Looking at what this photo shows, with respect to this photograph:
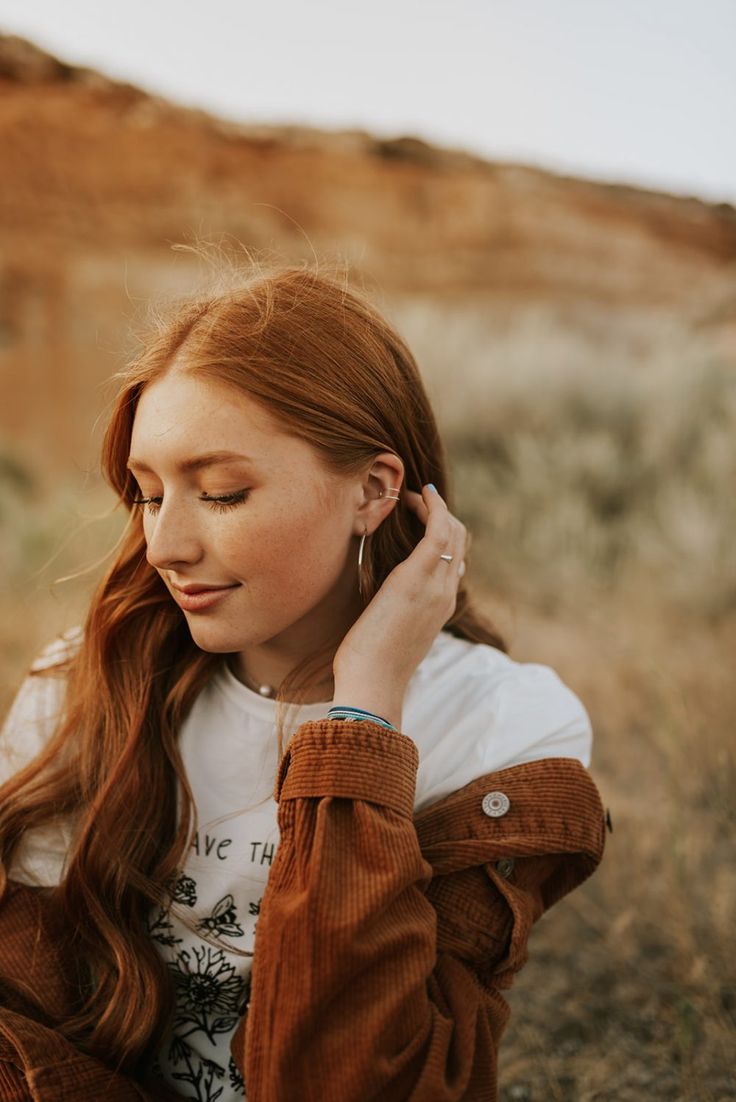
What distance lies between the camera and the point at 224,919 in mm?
1793

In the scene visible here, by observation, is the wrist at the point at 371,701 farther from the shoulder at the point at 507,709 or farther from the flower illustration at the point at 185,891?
the flower illustration at the point at 185,891

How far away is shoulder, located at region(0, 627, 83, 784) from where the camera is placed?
77.5 inches

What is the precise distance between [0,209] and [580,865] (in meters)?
13.3

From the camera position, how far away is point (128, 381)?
5.90ft

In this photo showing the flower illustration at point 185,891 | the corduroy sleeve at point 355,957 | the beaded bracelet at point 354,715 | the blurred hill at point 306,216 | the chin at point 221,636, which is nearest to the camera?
the corduroy sleeve at point 355,957

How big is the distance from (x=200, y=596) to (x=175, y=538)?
12cm

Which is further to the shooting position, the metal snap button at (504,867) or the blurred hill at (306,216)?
the blurred hill at (306,216)

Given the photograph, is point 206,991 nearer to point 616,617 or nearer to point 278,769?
point 278,769

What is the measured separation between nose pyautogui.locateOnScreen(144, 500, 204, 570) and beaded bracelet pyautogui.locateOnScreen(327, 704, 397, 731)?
1.16 feet

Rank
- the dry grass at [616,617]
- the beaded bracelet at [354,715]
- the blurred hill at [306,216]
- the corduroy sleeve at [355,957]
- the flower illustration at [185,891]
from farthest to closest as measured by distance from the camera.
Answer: the blurred hill at [306,216] < the dry grass at [616,617] < the flower illustration at [185,891] < the beaded bracelet at [354,715] < the corduroy sleeve at [355,957]

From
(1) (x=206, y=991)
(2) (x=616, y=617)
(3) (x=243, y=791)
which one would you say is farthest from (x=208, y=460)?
(2) (x=616, y=617)

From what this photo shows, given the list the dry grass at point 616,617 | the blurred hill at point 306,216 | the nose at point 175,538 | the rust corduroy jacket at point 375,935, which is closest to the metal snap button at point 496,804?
the rust corduroy jacket at point 375,935

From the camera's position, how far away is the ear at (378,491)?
1.79 metres

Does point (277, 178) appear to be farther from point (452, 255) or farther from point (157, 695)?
point (157, 695)
